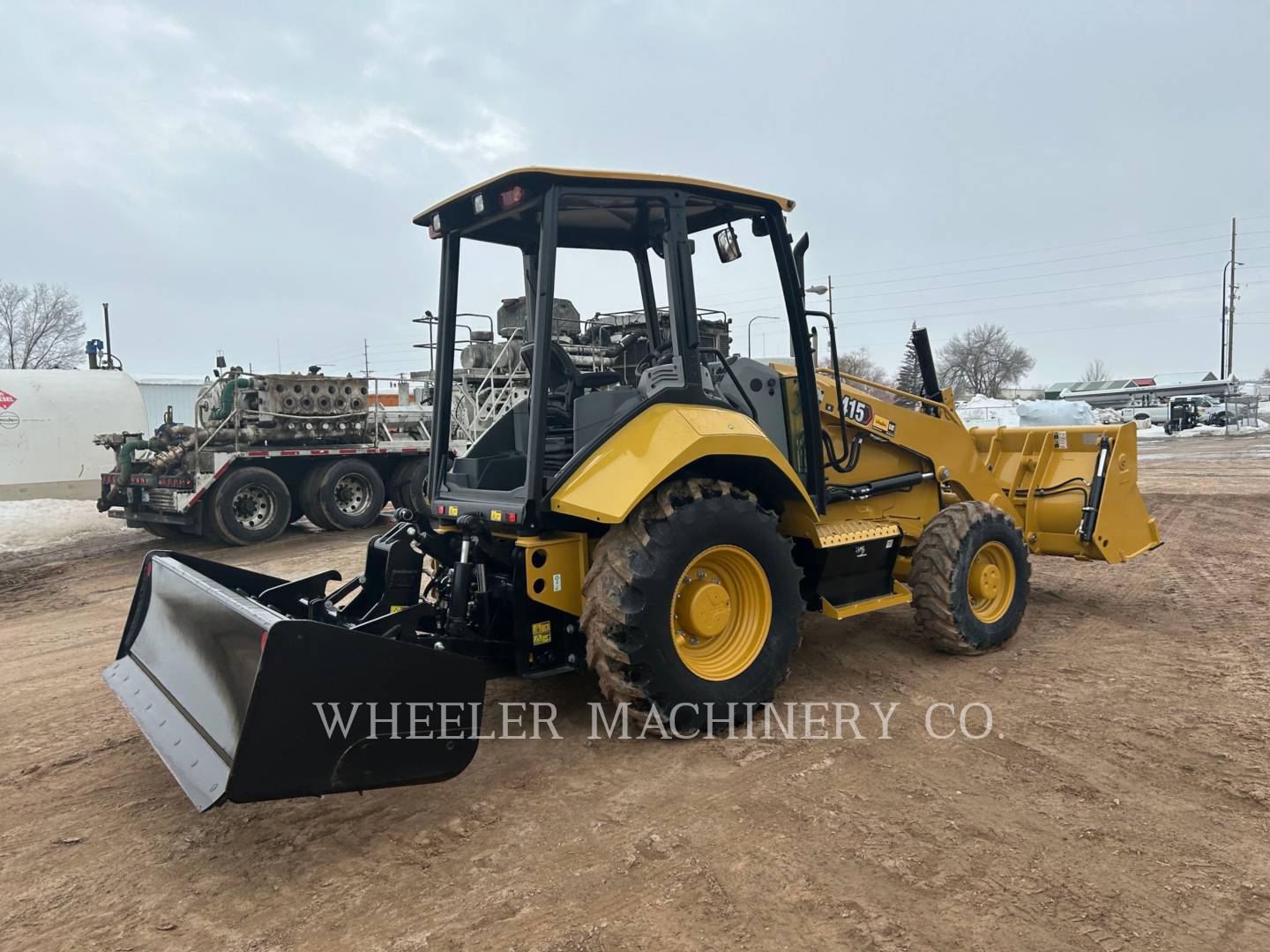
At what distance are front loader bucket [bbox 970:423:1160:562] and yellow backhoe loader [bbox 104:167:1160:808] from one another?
83cm

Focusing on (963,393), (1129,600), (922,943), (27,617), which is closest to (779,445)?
(922,943)

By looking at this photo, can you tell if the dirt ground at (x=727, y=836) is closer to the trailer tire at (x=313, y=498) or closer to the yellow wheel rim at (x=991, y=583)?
the yellow wheel rim at (x=991, y=583)

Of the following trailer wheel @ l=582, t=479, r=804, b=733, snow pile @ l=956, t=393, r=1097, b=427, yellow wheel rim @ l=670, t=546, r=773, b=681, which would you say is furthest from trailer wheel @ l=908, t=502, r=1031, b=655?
snow pile @ l=956, t=393, r=1097, b=427

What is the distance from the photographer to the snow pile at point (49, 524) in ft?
39.0

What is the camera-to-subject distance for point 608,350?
5.39 m

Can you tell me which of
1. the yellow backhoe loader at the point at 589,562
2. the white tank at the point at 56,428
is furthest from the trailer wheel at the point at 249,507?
the yellow backhoe loader at the point at 589,562

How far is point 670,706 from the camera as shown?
12.4ft

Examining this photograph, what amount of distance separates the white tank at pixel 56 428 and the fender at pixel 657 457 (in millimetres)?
13278

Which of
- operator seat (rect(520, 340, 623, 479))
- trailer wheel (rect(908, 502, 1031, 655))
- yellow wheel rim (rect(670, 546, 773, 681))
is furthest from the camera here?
trailer wheel (rect(908, 502, 1031, 655))

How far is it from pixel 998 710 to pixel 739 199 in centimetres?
282

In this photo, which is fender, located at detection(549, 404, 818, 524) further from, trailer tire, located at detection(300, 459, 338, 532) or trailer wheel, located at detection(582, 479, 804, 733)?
trailer tire, located at detection(300, 459, 338, 532)

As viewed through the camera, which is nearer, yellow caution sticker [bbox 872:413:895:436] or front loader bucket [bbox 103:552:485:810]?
front loader bucket [bbox 103:552:485:810]

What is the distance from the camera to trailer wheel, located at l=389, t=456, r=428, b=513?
1251 centimetres

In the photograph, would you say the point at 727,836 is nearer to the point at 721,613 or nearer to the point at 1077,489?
the point at 721,613
